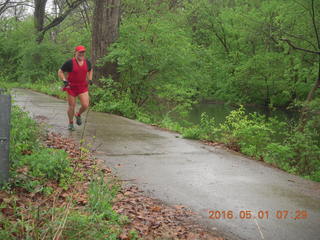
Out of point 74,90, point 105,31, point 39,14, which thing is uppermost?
point 39,14

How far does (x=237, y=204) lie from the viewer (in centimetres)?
472

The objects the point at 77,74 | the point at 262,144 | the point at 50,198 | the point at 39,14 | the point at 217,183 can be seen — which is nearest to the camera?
the point at 50,198

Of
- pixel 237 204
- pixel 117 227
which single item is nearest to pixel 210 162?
pixel 237 204

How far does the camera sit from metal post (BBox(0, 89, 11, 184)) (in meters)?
4.10

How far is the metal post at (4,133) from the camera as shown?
13.4 ft

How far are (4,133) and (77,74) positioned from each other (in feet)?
14.3

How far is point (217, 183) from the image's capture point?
5578mm

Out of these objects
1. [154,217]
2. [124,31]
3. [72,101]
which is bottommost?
[154,217]

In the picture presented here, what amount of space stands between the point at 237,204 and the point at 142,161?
2245 millimetres

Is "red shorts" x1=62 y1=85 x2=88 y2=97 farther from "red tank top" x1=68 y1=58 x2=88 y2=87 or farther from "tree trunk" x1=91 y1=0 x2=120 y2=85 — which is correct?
"tree trunk" x1=91 y1=0 x2=120 y2=85

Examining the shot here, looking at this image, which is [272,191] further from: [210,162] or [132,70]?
[132,70]

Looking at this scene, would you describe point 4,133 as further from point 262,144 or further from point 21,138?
point 262,144

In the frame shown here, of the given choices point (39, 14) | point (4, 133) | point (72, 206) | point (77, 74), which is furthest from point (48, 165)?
point (39, 14)
